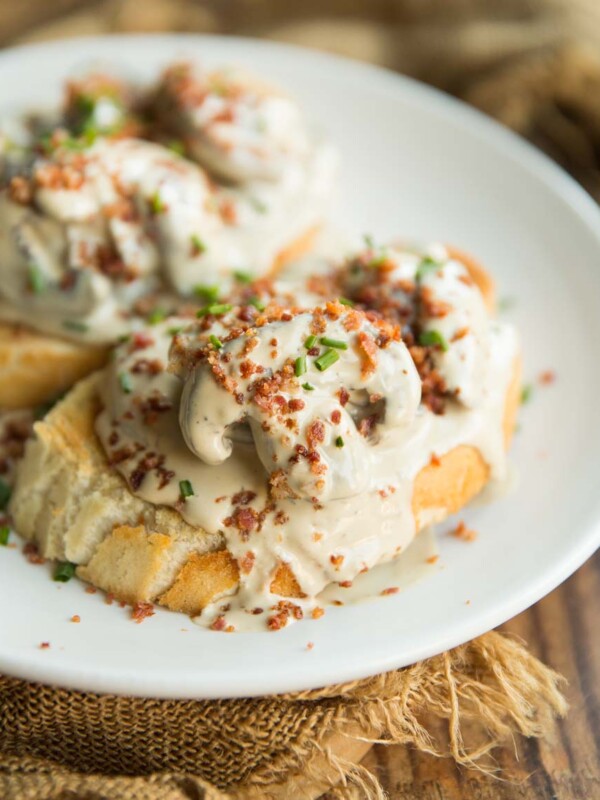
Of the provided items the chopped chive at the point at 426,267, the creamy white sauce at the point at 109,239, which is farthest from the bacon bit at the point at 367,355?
the creamy white sauce at the point at 109,239

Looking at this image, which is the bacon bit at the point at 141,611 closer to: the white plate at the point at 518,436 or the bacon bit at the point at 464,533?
the white plate at the point at 518,436

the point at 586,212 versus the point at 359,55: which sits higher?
the point at 586,212

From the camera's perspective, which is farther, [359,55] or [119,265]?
[359,55]

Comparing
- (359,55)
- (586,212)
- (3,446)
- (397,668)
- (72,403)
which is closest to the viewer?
(397,668)

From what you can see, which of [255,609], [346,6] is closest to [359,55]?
[346,6]

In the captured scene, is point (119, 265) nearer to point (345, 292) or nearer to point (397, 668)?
point (345, 292)

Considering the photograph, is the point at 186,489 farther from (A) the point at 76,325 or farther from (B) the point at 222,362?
(A) the point at 76,325
